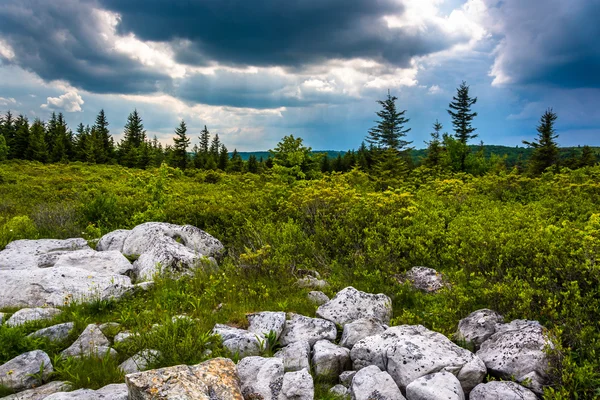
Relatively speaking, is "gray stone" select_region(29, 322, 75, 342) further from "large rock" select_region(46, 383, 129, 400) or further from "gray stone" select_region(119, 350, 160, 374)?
"large rock" select_region(46, 383, 129, 400)

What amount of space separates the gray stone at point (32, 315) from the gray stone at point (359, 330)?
14.3ft

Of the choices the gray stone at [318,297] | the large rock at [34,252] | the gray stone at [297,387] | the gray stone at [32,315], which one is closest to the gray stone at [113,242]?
the large rock at [34,252]

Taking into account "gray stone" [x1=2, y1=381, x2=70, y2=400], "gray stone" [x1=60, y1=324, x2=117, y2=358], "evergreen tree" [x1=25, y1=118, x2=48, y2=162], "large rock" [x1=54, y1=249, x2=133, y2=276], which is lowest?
"gray stone" [x1=2, y1=381, x2=70, y2=400]

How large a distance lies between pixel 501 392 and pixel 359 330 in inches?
70.7

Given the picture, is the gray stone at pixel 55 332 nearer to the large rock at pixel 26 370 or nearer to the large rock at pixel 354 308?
the large rock at pixel 26 370

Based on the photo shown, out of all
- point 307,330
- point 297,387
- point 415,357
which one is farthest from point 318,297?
point 297,387

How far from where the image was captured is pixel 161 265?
306 inches

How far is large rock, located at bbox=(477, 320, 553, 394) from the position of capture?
4.34m

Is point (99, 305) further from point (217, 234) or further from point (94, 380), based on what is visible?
point (217, 234)

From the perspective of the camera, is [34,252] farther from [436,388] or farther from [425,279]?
[436,388]

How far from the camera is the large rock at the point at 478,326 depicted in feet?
17.0

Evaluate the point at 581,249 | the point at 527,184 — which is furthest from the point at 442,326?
the point at 527,184

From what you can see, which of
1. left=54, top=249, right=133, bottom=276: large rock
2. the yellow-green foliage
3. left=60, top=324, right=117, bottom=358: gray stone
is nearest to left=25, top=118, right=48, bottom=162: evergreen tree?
the yellow-green foliage

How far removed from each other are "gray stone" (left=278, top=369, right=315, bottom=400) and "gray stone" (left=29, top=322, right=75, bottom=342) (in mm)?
3164
